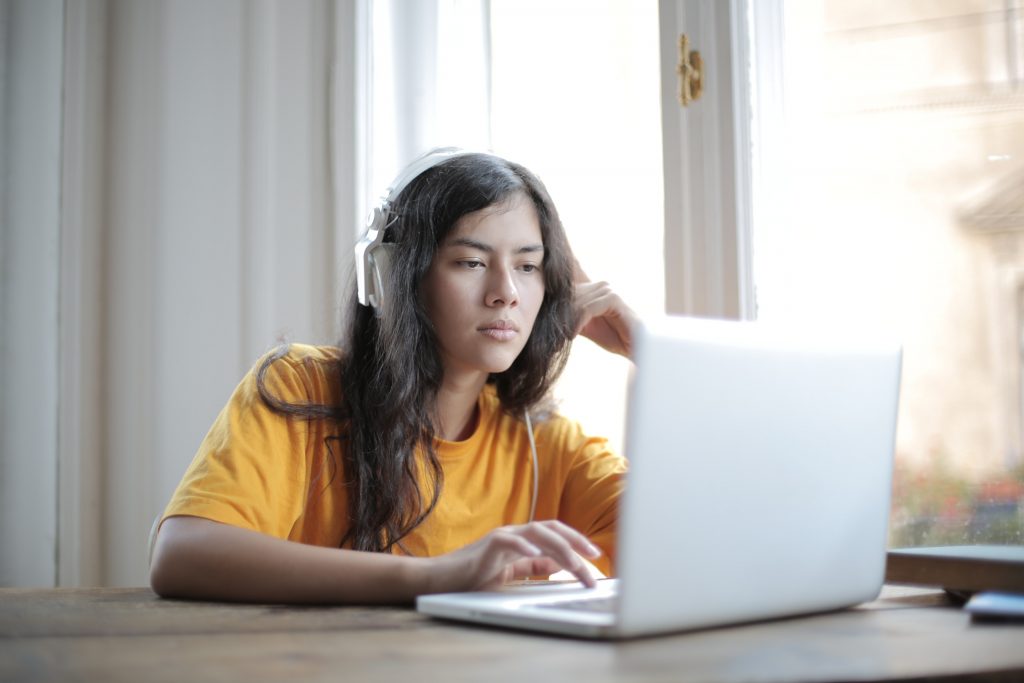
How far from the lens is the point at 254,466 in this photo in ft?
4.31

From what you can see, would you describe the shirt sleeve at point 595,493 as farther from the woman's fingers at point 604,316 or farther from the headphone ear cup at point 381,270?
the headphone ear cup at point 381,270

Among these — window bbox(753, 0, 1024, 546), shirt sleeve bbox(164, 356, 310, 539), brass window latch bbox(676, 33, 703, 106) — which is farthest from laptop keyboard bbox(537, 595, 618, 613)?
brass window latch bbox(676, 33, 703, 106)

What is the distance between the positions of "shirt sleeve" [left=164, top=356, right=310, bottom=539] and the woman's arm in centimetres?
5

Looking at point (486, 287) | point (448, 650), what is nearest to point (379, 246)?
point (486, 287)

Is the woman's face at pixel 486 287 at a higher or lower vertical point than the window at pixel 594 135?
lower

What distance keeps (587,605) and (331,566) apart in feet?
0.99

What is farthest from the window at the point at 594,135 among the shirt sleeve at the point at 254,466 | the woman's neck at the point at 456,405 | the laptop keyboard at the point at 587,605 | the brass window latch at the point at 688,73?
the laptop keyboard at the point at 587,605

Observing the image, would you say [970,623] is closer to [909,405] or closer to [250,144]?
[909,405]

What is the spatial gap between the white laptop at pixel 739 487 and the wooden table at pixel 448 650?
26 millimetres

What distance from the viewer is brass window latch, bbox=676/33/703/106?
186 centimetres

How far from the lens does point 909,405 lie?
1.69 meters

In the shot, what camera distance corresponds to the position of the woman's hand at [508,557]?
0.99m

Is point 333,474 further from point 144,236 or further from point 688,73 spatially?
point 144,236

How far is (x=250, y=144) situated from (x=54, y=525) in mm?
1001
